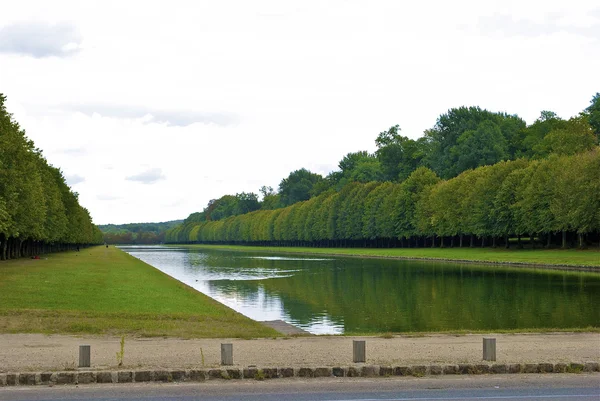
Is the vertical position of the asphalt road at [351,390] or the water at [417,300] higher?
the asphalt road at [351,390]

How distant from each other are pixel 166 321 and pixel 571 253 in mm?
67169

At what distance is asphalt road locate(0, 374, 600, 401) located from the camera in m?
14.6

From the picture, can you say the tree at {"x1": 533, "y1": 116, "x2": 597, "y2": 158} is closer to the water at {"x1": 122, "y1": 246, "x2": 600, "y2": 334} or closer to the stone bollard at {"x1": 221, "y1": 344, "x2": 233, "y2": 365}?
the water at {"x1": 122, "y1": 246, "x2": 600, "y2": 334}

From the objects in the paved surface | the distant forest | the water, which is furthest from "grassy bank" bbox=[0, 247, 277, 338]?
the distant forest

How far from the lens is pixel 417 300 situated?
137 feet

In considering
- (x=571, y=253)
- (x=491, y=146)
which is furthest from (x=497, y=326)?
(x=491, y=146)

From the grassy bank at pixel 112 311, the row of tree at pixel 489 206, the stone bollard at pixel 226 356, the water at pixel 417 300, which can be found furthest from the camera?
the row of tree at pixel 489 206

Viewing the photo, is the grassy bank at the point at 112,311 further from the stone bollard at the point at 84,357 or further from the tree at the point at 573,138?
the tree at the point at 573,138

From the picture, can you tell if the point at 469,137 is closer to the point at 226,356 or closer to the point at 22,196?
the point at 22,196

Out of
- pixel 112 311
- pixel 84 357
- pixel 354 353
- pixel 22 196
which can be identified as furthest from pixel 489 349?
pixel 22 196

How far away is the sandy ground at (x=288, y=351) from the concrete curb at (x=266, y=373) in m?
0.47

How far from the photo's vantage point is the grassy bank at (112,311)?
24.9m

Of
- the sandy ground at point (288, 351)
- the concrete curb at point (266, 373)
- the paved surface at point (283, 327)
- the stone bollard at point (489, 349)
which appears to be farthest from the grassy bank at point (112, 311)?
the stone bollard at point (489, 349)

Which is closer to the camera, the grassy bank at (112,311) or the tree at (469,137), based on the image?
the grassy bank at (112,311)
